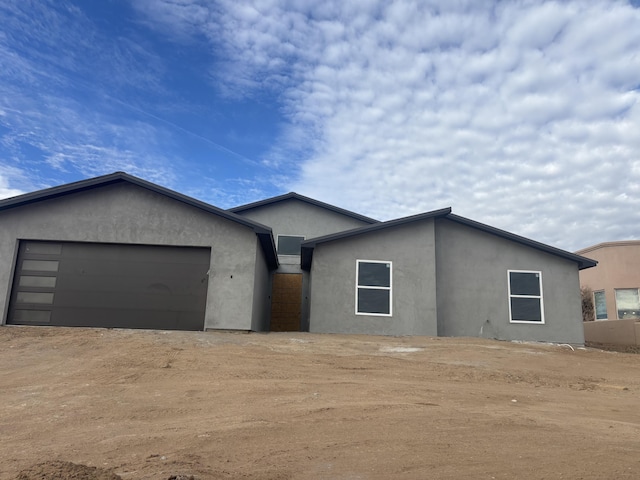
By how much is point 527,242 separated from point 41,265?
15290mm

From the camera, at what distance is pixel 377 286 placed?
15828mm

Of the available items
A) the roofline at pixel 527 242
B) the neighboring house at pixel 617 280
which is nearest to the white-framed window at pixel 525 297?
the roofline at pixel 527 242

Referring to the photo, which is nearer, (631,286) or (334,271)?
(334,271)

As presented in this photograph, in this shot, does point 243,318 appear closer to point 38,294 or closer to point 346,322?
point 346,322

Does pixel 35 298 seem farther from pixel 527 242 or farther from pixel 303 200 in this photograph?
pixel 527 242

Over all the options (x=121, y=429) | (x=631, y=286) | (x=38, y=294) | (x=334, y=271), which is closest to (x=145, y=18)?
(x=38, y=294)

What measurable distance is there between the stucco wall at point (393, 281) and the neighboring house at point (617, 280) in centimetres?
1725

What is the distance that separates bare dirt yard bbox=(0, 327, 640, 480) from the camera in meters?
4.21

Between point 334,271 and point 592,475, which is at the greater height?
point 334,271

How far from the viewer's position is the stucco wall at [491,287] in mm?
16172

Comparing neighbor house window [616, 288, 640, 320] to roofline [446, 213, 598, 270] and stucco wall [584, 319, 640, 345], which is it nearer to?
stucco wall [584, 319, 640, 345]

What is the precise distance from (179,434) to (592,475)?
12.8 feet

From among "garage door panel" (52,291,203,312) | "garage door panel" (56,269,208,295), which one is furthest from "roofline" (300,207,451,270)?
"garage door panel" (52,291,203,312)

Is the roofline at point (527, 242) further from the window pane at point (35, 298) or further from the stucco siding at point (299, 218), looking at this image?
the window pane at point (35, 298)
